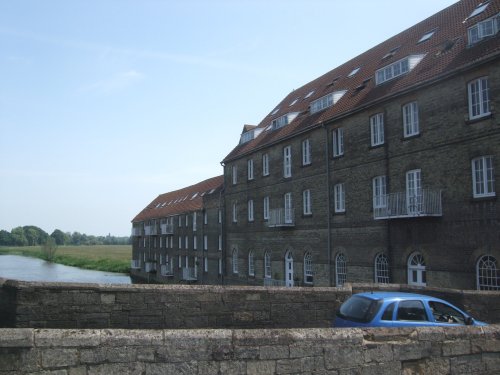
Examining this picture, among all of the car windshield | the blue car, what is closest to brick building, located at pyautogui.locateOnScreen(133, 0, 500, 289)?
the blue car

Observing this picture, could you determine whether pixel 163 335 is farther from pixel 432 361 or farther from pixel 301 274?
pixel 301 274

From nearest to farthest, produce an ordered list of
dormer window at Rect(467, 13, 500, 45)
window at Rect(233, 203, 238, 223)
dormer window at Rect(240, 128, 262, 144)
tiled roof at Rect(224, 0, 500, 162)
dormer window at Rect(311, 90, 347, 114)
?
dormer window at Rect(467, 13, 500, 45)
tiled roof at Rect(224, 0, 500, 162)
dormer window at Rect(311, 90, 347, 114)
dormer window at Rect(240, 128, 262, 144)
window at Rect(233, 203, 238, 223)

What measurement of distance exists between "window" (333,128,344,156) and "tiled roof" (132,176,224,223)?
1858 centimetres

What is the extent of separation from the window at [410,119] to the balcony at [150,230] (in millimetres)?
46690

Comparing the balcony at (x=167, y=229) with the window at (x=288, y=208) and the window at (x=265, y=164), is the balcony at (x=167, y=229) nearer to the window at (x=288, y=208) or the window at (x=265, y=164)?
the window at (x=265, y=164)

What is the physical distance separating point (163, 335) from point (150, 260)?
61.8 m

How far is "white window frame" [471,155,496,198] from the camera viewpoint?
17.5m

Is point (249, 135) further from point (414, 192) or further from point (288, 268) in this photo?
point (414, 192)

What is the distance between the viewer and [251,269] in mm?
35906

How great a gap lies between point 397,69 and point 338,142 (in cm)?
476

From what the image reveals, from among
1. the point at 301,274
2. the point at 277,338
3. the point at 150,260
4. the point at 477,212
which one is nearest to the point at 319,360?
the point at 277,338

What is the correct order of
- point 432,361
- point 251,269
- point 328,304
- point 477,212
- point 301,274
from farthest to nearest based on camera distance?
point 251,269 < point 301,274 < point 477,212 < point 328,304 < point 432,361

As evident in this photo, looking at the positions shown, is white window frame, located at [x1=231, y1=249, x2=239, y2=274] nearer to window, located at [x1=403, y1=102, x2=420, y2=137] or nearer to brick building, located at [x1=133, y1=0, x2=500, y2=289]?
brick building, located at [x1=133, y1=0, x2=500, y2=289]

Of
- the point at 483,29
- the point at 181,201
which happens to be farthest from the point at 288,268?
the point at 181,201
